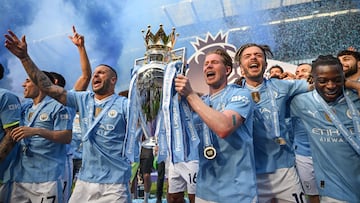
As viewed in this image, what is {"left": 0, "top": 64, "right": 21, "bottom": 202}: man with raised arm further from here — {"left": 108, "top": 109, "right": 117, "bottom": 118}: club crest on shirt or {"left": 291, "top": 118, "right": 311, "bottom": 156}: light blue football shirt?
{"left": 291, "top": 118, "right": 311, "bottom": 156}: light blue football shirt

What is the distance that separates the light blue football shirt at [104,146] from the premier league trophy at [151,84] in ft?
2.52

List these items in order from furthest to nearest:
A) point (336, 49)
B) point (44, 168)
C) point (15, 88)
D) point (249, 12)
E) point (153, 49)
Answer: point (15, 88) < point (249, 12) < point (336, 49) < point (44, 168) < point (153, 49)

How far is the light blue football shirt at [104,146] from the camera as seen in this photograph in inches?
93.2

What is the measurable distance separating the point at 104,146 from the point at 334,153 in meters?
1.61

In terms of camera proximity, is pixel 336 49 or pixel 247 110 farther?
pixel 336 49

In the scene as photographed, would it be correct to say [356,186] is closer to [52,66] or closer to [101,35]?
[101,35]

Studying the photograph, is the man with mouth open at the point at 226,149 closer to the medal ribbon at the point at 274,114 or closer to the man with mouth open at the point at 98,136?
the medal ribbon at the point at 274,114

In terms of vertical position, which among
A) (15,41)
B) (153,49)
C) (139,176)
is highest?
(15,41)

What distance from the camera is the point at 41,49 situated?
887 centimetres

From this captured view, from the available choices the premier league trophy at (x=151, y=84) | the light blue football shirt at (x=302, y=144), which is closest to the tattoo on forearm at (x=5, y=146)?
the premier league trophy at (x=151, y=84)

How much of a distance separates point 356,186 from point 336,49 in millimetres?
6431

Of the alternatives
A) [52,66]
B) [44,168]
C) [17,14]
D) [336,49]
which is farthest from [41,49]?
[336,49]

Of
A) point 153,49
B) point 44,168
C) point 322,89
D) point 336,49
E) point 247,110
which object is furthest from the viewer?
point 336,49

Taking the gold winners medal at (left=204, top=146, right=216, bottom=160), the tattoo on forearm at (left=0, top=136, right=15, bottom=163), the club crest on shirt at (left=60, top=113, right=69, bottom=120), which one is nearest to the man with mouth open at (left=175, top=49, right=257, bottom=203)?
the gold winners medal at (left=204, top=146, right=216, bottom=160)
